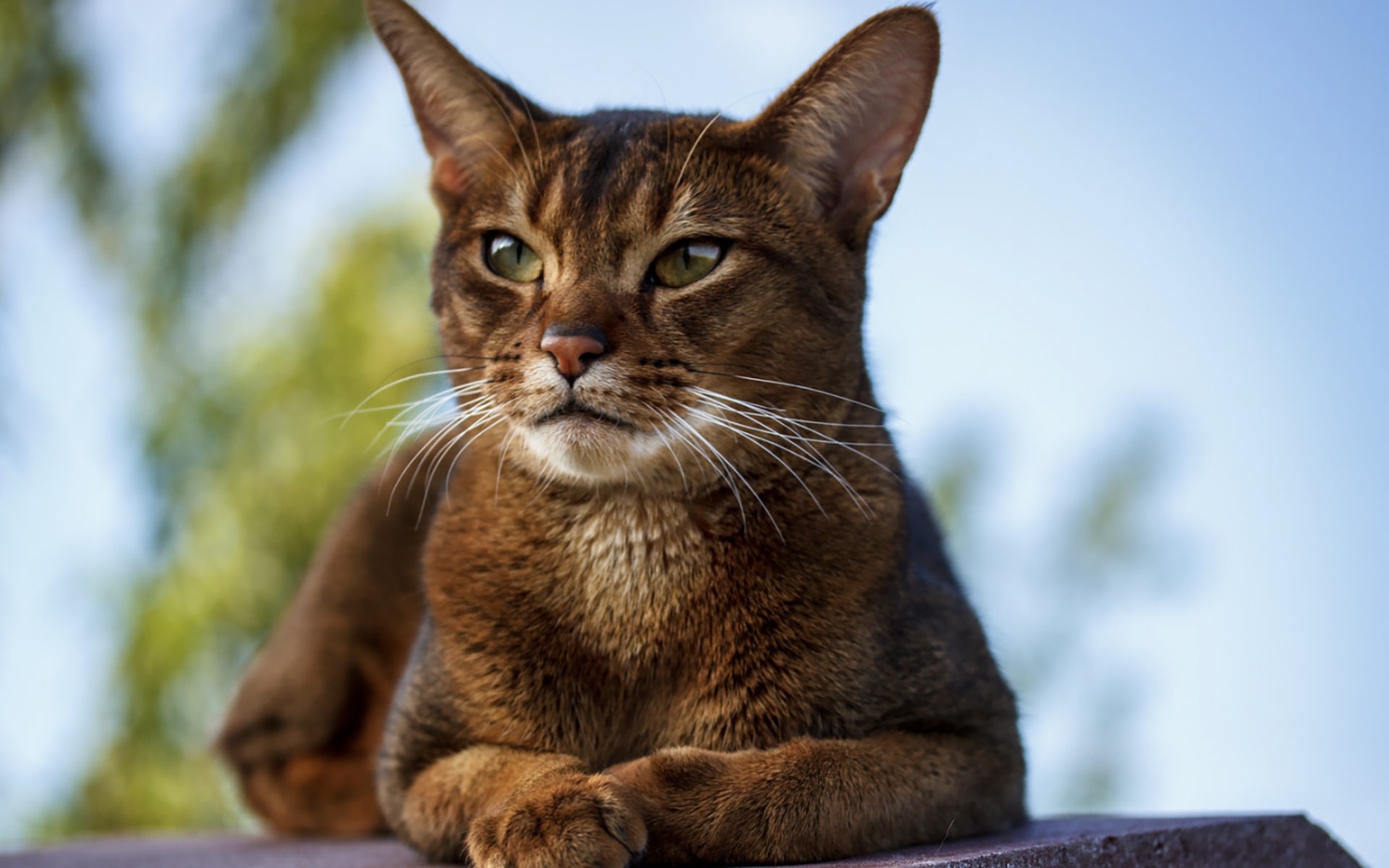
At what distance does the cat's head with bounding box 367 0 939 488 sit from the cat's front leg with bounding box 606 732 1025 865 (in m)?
0.52

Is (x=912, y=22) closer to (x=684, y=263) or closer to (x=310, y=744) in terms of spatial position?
(x=684, y=263)

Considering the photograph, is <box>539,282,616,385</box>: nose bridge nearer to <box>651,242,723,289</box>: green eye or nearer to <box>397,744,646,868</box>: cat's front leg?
<box>651,242,723,289</box>: green eye

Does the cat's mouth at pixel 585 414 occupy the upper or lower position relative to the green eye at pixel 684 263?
lower

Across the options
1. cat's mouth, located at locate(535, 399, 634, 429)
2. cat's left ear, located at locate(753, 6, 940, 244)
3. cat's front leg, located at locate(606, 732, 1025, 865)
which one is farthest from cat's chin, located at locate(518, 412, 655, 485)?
cat's left ear, located at locate(753, 6, 940, 244)

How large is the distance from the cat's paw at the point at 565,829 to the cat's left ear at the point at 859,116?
122 cm

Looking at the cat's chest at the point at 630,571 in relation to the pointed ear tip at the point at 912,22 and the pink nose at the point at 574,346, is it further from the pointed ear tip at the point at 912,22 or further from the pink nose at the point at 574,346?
the pointed ear tip at the point at 912,22

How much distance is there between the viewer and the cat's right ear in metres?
2.63

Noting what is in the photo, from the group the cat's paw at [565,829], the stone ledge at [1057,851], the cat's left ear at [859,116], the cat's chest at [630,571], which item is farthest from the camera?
the cat's left ear at [859,116]

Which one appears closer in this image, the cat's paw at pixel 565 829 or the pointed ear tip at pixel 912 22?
the cat's paw at pixel 565 829

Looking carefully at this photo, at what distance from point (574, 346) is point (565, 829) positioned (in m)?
0.76

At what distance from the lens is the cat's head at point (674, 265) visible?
7.12 feet

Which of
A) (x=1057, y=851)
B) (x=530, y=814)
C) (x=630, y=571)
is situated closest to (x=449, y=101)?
(x=630, y=571)

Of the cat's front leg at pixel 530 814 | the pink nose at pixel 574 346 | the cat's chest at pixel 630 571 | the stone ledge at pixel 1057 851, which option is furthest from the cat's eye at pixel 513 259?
the stone ledge at pixel 1057 851

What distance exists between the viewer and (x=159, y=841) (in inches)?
155
